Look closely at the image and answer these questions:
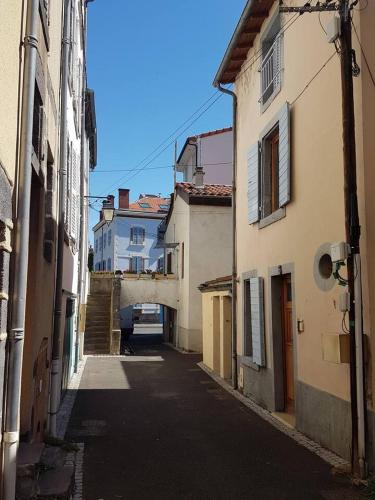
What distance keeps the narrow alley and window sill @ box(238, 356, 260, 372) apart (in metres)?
0.77

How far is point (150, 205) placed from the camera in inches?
1784

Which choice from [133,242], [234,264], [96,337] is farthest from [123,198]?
[234,264]

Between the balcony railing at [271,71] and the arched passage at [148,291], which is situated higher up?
the balcony railing at [271,71]

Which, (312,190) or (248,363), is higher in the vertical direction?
(312,190)

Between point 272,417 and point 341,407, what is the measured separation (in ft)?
8.63

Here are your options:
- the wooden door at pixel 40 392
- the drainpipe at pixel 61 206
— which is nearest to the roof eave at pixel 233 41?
the drainpipe at pixel 61 206

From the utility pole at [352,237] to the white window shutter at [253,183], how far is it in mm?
4091

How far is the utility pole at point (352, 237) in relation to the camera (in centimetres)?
543

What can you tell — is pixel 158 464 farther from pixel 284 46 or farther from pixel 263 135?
pixel 284 46

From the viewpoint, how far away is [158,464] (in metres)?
6.01

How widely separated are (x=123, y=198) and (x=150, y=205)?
3.06 meters

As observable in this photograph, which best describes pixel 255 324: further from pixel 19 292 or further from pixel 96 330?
pixel 96 330

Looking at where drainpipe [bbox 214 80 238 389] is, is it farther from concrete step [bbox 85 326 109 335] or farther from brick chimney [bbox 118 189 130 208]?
brick chimney [bbox 118 189 130 208]

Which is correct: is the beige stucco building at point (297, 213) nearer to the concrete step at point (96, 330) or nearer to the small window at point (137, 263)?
the concrete step at point (96, 330)
